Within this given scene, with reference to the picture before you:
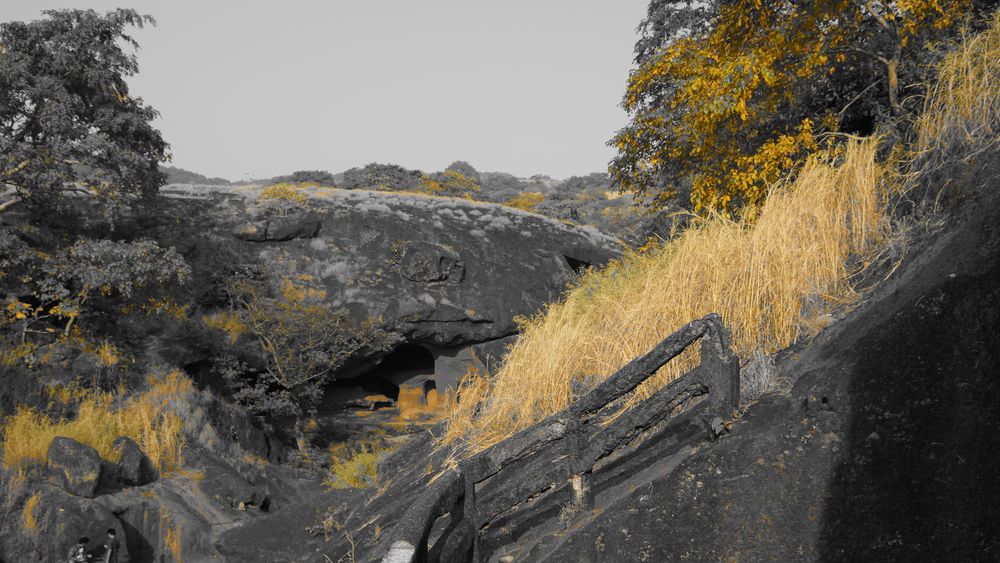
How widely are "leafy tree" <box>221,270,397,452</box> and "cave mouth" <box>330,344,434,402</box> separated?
3033 millimetres

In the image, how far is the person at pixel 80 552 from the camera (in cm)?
758

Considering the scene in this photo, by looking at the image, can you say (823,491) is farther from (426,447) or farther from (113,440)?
(113,440)

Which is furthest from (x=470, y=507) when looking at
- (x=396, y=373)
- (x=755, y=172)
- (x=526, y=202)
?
(x=526, y=202)

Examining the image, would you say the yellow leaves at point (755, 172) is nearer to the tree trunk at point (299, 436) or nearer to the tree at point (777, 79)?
the tree at point (777, 79)

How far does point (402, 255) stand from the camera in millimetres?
18016

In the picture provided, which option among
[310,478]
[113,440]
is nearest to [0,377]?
[113,440]

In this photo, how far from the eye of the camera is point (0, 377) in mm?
10656

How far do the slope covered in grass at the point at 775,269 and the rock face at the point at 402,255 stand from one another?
10.5 metres

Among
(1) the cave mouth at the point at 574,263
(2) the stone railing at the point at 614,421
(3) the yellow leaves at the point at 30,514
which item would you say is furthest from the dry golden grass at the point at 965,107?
(1) the cave mouth at the point at 574,263

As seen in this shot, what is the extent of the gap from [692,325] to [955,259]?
153 cm

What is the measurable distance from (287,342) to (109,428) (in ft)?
14.9

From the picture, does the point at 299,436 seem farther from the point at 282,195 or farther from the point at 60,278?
the point at 282,195

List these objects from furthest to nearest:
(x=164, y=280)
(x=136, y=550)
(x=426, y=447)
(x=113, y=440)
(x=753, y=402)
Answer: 1. (x=164, y=280)
2. (x=113, y=440)
3. (x=136, y=550)
4. (x=426, y=447)
5. (x=753, y=402)

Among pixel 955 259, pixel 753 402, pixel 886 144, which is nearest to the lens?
pixel 955 259
